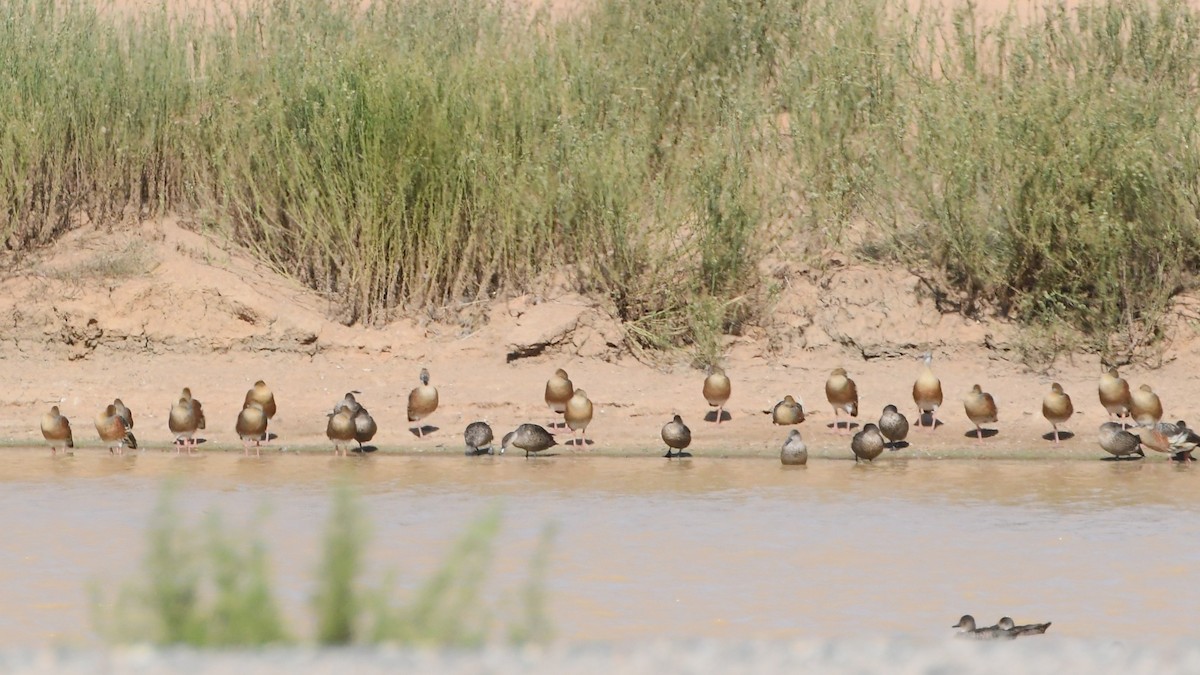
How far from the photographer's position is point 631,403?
37.8 feet

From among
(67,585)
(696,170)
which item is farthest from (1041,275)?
(67,585)

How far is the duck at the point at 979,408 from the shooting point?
10.7 metres

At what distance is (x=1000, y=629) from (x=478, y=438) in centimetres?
486

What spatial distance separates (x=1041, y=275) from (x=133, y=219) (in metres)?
6.51

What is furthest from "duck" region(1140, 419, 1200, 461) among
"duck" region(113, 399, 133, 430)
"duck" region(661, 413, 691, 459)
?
"duck" region(113, 399, 133, 430)

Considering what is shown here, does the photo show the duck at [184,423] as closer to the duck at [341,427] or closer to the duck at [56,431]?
the duck at [56,431]

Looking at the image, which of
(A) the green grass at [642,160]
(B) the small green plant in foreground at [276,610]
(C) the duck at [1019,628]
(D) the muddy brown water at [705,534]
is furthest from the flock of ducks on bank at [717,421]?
(B) the small green plant in foreground at [276,610]

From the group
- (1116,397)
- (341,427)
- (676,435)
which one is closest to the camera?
(676,435)

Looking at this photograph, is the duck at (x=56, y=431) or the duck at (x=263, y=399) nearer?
the duck at (x=56, y=431)

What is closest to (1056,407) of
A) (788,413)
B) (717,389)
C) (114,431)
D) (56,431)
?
(788,413)

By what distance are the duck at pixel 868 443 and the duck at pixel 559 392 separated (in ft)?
5.97

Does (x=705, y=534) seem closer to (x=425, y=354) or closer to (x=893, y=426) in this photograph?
(x=893, y=426)

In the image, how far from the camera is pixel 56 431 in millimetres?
10648

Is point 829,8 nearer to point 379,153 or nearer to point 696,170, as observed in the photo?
point 696,170
